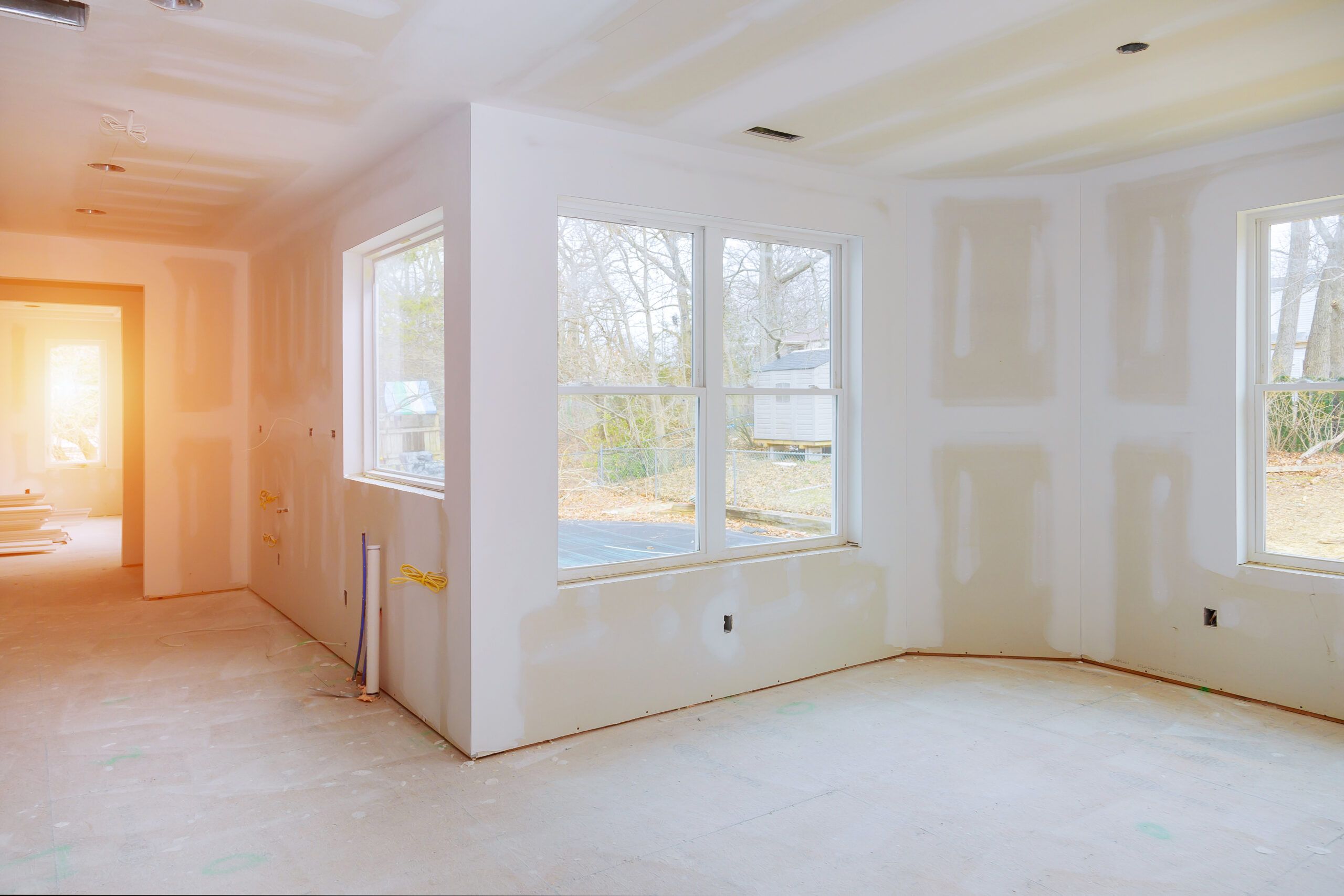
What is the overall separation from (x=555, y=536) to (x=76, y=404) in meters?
10.4

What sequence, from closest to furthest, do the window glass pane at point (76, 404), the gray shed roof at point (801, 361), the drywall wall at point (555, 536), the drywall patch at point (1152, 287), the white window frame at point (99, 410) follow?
the drywall wall at point (555, 536)
the drywall patch at point (1152, 287)
the gray shed roof at point (801, 361)
the white window frame at point (99, 410)
the window glass pane at point (76, 404)

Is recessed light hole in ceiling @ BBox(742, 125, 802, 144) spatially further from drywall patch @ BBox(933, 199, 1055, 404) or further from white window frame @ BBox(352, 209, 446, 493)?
white window frame @ BBox(352, 209, 446, 493)

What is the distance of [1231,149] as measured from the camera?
3.93m

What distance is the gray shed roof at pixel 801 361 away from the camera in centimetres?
434

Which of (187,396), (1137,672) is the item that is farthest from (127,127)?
(1137,672)

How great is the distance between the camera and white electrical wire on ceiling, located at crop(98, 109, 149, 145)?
3424 millimetres

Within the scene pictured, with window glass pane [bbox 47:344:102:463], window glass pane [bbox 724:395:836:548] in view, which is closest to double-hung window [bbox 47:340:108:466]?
window glass pane [bbox 47:344:102:463]

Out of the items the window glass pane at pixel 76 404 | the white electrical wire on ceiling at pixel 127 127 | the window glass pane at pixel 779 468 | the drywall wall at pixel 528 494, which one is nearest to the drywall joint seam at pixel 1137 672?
the drywall wall at pixel 528 494

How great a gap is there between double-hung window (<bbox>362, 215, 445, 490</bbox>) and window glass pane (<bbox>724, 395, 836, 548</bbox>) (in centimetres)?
142

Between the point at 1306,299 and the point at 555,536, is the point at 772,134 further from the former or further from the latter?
the point at 1306,299

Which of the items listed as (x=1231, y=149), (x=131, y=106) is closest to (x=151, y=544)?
(x=131, y=106)

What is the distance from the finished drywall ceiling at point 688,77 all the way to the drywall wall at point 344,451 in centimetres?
26

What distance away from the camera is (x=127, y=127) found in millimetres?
3518

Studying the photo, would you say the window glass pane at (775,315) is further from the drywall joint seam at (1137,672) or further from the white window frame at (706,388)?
the drywall joint seam at (1137,672)
